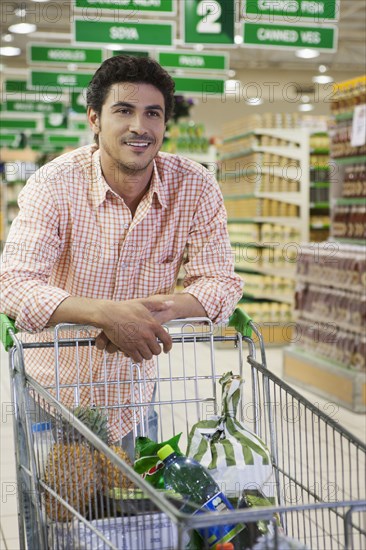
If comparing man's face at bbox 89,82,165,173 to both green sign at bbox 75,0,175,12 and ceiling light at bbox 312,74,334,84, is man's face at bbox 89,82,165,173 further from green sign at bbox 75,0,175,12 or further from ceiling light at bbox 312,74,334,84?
ceiling light at bbox 312,74,334,84

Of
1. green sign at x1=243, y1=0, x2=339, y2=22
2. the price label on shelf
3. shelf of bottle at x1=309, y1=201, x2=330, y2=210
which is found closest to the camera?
the price label on shelf

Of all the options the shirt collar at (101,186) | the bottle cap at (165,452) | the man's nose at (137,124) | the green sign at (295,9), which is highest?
the green sign at (295,9)

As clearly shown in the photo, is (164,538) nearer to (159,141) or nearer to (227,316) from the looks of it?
(227,316)

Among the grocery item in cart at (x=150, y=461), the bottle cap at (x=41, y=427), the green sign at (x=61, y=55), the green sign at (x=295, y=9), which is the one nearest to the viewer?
the grocery item in cart at (x=150, y=461)

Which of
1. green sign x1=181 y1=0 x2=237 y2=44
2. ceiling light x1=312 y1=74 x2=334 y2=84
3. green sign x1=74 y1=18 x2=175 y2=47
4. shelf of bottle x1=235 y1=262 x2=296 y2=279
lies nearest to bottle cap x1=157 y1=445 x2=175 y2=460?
green sign x1=181 y1=0 x2=237 y2=44

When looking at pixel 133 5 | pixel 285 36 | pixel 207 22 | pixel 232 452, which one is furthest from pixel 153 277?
pixel 285 36

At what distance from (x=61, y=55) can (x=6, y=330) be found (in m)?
8.49

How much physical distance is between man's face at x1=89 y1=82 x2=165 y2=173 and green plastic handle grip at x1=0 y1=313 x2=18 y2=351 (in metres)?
0.53

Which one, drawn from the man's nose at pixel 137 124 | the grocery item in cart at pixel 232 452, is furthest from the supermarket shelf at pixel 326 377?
the grocery item in cart at pixel 232 452

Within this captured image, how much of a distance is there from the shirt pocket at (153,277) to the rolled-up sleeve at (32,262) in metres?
0.25

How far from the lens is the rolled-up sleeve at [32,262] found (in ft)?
6.89

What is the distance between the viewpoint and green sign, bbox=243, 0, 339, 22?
6.89 m

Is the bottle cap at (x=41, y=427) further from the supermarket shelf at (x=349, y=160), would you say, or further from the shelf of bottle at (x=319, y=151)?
the shelf of bottle at (x=319, y=151)

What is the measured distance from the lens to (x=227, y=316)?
2.33 m
